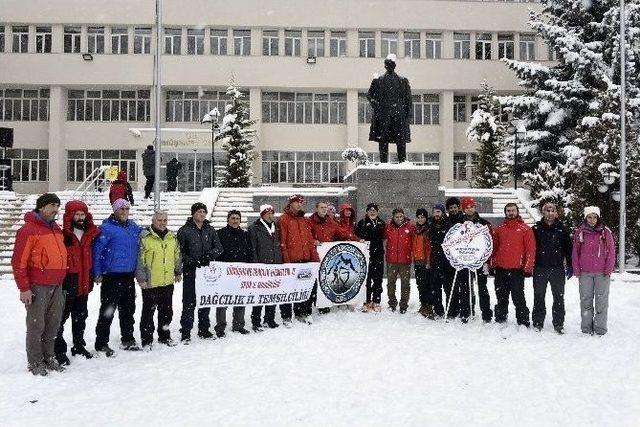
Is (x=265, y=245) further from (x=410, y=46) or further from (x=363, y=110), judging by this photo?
(x=410, y=46)

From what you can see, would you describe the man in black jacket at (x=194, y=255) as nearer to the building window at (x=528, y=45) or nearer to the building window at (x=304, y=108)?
the building window at (x=304, y=108)

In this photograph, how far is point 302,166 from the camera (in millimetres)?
38875

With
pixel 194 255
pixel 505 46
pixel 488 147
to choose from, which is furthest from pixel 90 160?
pixel 194 255

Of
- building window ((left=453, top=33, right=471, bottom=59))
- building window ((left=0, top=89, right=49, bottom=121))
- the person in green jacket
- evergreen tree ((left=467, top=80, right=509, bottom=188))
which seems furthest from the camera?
building window ((left=453, top=33, right=471, bottom=59))

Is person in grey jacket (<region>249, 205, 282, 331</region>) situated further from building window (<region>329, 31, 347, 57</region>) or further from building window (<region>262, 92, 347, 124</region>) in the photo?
building window (<region>329, 31, 347, 57</region>)

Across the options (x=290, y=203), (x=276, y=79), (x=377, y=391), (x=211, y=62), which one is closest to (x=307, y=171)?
(x=276, y=79)

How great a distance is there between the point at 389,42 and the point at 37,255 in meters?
35.1

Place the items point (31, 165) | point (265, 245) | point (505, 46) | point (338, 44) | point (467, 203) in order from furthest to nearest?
point (505, 46) → point (338, 44) → point (31, 165) → point (467, 203) → point (265, 245)

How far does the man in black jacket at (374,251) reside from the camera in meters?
9.59

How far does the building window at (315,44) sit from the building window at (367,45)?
2406mm

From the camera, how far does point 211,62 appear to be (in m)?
37.7

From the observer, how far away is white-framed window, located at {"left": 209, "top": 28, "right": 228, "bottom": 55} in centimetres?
3812

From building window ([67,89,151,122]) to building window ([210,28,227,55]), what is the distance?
490cm

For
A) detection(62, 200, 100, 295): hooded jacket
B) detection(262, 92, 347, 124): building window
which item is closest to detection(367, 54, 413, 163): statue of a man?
detection(62, 200, 100, 295): hooded jacket
